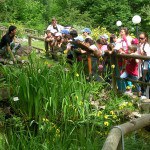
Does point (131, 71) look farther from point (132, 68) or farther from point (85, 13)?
point (85, 13)

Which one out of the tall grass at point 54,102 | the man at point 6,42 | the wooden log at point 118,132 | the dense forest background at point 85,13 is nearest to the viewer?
the wooden log at point 118,132

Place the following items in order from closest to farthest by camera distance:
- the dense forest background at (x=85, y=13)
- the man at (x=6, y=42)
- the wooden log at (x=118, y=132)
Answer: the wooden log at (x=118, y=132)
the man at (x=6, y=42)
the dense forest background at (x=85, y=13)

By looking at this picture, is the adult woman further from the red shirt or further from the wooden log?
the wooden log

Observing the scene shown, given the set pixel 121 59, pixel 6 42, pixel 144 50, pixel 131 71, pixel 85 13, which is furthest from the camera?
pixel 85 13

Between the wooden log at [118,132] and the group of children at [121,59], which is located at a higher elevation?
the wooden log at [118,132]

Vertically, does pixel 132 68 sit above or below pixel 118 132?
below

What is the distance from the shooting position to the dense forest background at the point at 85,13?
28.5m

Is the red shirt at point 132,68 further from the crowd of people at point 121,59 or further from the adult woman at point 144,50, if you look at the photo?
the adult woman at point 144,50

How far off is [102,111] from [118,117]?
245 millimetres

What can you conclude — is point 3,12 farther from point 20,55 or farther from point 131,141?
point 131,141

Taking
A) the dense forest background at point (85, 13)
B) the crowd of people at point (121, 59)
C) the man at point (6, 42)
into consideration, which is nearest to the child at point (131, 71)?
the crowd of people at point (121, 59)

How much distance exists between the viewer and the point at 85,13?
2892 centimetres

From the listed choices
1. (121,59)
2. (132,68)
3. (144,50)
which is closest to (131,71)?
(132,68)

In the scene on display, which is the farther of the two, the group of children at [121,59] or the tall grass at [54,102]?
the group of children at [121,59]
